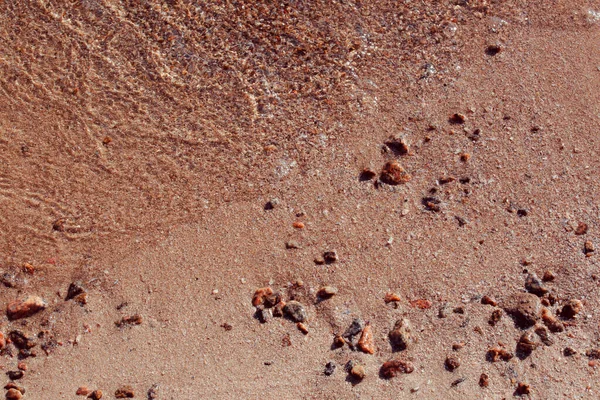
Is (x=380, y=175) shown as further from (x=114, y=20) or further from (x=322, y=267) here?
(x=114, y=20)

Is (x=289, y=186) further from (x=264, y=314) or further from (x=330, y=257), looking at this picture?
(x=264, y=314)

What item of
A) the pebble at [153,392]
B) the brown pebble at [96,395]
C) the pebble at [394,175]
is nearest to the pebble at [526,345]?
the pebble at [394,175]

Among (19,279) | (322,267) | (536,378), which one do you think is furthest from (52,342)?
(536,378)

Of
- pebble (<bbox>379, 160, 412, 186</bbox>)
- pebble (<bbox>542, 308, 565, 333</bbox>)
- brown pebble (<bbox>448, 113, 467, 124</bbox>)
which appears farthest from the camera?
brown pebble (<bbox>448, 113, 467, 124</bbox>)

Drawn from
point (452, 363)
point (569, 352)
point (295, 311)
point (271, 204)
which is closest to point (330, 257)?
point (295, 311)

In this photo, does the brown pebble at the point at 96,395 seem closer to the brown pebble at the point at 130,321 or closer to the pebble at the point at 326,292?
the brown pebble at the point at 130,321

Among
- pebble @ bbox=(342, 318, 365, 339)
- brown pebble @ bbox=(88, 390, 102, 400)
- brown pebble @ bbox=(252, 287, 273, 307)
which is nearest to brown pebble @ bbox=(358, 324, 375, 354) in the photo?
pebble @ bbox=(342, 318, 365, 339)

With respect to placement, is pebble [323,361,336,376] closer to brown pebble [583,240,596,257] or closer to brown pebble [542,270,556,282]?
brown pebble [542,270,556,282]
